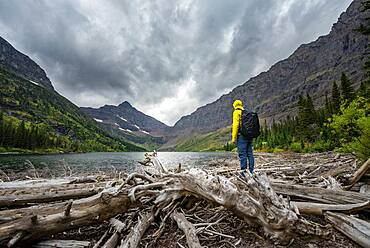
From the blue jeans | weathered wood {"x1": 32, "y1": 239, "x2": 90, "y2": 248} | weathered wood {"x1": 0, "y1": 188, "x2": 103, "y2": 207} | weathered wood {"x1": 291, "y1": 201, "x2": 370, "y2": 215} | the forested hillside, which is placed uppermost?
the forested hillside

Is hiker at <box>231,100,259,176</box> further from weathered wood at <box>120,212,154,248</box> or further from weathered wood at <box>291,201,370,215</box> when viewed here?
weathered wood at <box>120,212,154,248</box>

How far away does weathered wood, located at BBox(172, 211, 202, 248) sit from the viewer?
3291 mm

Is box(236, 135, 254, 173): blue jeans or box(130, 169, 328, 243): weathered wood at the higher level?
box(236, 135, 254, 173): blue jeans

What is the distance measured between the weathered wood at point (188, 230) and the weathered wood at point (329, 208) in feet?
7.02

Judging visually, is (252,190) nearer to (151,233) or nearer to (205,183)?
(205,183)

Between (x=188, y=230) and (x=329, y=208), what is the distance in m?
2.48

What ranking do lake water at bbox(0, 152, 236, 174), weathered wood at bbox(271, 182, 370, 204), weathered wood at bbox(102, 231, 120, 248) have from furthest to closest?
Answer: 1. lake water at bbox(0, 152, 236, 174)
2. weathered wood at bbox(271, 182, 370, 204)
3. weathered wood at bbox(102, 231, 120, 248)

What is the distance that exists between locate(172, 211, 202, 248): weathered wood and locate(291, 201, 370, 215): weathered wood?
214 cm

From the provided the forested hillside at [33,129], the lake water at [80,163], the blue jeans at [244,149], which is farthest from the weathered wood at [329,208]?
the forested hillside at [33,129]

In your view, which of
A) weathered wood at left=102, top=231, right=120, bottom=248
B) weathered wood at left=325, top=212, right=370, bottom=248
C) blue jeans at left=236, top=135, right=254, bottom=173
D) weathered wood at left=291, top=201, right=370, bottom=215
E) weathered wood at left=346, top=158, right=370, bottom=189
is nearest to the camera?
weathered wood at left=325, top=212, right=370, bottom=248

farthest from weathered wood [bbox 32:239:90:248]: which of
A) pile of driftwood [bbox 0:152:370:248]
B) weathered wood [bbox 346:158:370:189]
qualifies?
Result: weathered wood [bbox 346:158:370:189]

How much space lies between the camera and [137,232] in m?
3.69

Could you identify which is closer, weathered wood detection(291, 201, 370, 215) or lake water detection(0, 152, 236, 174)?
weathered wood detection(291, 201, 370, 215)

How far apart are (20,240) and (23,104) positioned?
8473 inches
